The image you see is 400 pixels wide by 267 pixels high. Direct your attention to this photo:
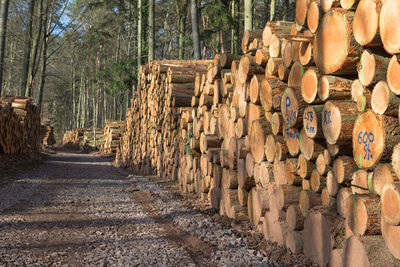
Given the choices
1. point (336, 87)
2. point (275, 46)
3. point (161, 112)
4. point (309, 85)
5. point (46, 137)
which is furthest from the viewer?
point (46, 137)

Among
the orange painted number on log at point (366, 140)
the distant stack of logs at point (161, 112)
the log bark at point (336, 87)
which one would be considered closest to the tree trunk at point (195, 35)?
the distant stack of logs at point (161, 112)

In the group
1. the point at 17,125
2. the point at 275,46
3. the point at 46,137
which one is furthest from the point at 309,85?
the point at 46,137

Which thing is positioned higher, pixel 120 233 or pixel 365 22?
pixel 365 22

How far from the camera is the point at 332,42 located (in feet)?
9.46

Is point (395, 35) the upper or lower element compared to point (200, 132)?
upper

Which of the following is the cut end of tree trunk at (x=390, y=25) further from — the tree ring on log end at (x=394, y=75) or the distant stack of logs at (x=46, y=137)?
the distant stack of logs at (x=46, y=137)

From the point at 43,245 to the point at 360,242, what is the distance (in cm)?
301

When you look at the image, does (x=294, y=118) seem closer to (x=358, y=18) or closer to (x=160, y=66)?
(x=358, y=18)

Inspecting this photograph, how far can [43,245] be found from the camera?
3768 mm

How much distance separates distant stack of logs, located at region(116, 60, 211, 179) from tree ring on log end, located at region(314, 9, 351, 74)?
4.98m

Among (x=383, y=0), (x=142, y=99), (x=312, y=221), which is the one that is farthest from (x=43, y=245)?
(x=142, y=99)

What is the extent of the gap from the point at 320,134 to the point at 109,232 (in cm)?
270

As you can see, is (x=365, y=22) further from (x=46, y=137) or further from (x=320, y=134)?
(x=46, y=137)

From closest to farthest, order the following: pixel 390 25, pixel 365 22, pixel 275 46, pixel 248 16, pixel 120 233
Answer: pixel 390 25, pixel 365 22, pixel 275 46, pixel 120 233, pixel 248 16
